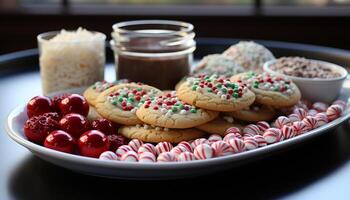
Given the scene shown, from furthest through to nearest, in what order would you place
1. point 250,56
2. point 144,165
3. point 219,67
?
point 250,56 < point 219,67 < point 144,165

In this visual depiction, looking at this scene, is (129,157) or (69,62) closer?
(129,157)

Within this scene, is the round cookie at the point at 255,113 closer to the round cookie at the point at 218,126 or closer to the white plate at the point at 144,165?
the round cookie at the point at 218,126

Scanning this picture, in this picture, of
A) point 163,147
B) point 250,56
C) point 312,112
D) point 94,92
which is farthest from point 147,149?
point 250,56

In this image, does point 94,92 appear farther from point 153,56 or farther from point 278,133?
point 278,133

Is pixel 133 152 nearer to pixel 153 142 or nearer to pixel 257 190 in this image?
pixel 153 142

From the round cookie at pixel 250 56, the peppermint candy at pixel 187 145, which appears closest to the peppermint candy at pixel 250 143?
the peppermint candy at pixel 187 145

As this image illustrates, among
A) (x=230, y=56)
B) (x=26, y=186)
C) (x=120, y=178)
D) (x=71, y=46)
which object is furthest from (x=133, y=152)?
(x=230, y=56)
